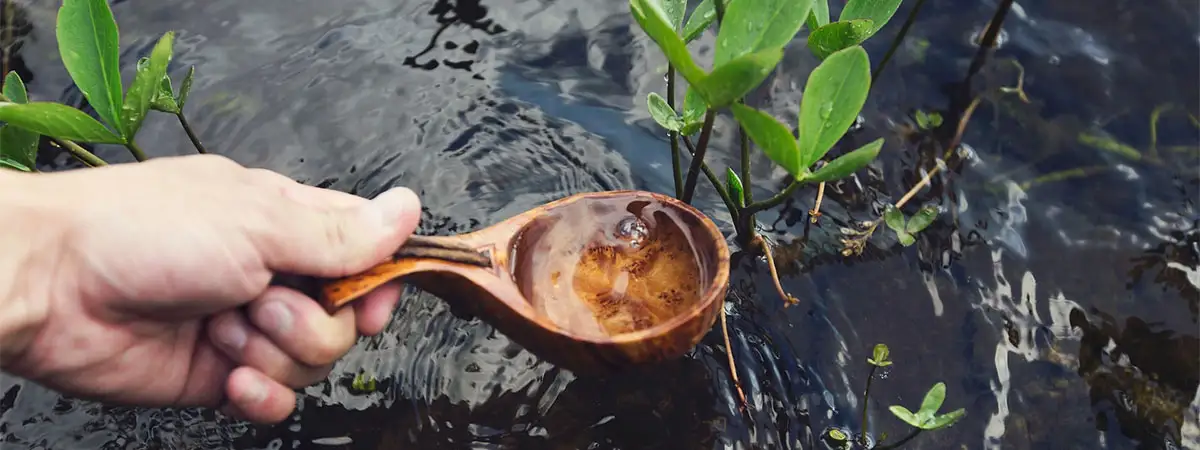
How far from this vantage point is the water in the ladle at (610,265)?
Answer: 1.13m

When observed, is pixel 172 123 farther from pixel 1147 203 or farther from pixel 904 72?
pixel 1147 203

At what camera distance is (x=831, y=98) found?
917mm

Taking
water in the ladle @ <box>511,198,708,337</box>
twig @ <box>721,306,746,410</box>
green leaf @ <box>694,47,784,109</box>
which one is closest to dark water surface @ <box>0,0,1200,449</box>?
twig @ <box>721,306,746,410</box>

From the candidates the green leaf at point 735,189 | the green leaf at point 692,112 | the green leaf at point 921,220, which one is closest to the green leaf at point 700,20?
the green leaf at point 692,112

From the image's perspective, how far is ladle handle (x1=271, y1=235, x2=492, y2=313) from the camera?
99cm

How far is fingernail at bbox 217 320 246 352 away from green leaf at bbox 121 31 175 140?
28 centimetres

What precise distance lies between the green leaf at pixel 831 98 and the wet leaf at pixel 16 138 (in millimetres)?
1012

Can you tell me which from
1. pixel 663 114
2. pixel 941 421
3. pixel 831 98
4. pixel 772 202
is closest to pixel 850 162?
pixel 831 98

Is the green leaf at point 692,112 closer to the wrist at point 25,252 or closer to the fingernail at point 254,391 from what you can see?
the fingernail at point 254,391

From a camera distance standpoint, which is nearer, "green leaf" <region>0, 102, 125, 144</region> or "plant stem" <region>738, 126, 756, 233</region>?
"green leaf" <region>0, 102, 125, 144</region>

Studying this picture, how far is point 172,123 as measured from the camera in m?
1.57

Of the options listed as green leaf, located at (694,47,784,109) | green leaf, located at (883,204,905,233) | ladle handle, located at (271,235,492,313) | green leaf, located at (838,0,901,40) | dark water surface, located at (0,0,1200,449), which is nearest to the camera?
green leaf, located at (694,47,784,109)

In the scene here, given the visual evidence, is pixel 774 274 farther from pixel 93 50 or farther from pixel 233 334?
pixel 93 50

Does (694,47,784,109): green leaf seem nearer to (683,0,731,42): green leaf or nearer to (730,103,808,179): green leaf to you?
(730,103,808,179): green leaf
